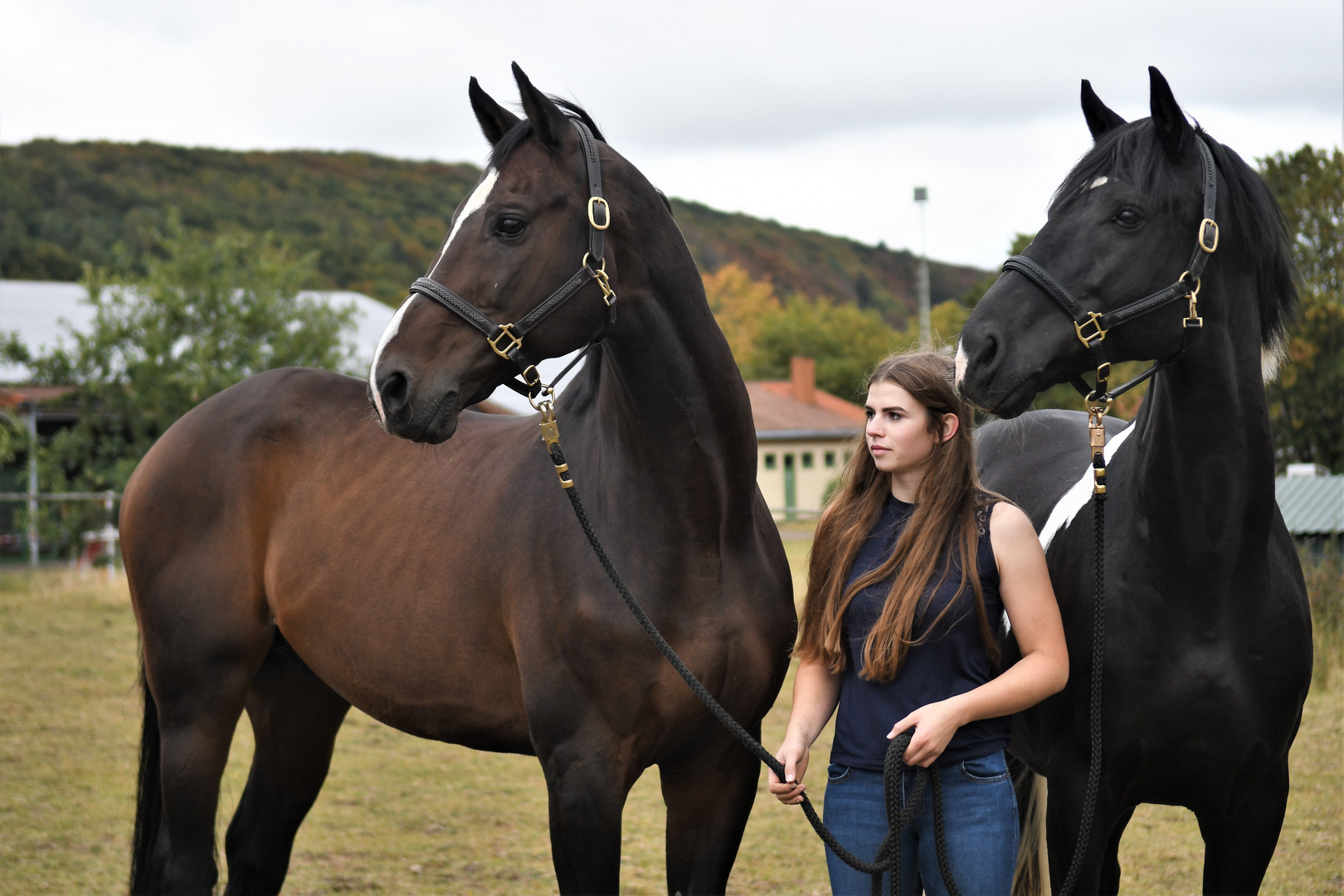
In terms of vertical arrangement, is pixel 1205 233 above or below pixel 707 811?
above

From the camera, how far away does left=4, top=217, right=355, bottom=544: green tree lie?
1658cm

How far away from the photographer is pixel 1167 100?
229cm

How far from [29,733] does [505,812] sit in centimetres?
375

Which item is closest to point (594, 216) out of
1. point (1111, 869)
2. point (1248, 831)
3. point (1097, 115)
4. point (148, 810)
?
point (1097, 115)

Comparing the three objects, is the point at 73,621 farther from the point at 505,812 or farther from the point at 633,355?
the point at 633,355

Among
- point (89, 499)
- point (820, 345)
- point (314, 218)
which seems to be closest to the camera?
point (89, 499)

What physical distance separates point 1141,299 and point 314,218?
2645 inches

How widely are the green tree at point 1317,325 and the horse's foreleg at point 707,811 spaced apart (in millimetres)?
11689

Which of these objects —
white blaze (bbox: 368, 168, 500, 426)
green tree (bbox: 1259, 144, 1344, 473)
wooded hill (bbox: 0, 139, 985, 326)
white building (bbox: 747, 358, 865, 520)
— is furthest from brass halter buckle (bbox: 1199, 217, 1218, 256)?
white building (bbox: 747, 358, 865, 520)

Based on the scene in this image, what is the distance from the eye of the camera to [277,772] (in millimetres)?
3811

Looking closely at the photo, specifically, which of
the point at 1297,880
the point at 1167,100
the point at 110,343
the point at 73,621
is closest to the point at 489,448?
the point at 1167,100

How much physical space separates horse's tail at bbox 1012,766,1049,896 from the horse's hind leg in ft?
7.73

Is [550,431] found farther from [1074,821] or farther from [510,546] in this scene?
[1074,821]

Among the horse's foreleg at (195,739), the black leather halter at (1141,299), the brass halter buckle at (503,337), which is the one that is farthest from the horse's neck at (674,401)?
the horse's foreleg at (195,739)
